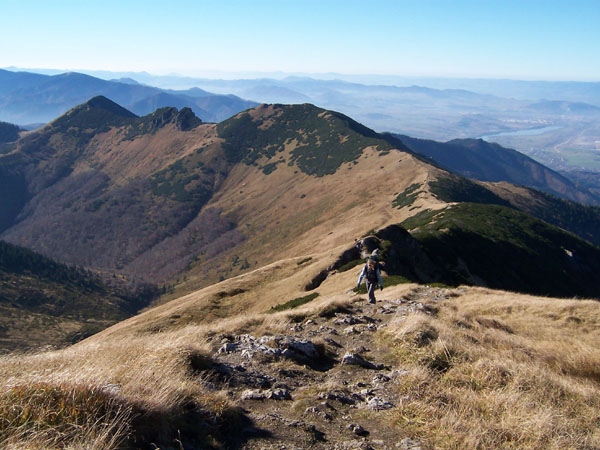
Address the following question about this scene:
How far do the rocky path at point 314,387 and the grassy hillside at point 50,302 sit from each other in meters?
86.8

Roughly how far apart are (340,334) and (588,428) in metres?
7.71

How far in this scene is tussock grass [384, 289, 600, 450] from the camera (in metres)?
5.69

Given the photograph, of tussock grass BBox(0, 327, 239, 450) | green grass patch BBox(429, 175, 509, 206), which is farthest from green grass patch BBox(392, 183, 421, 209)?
tussock grass BBox(0, 327, 239, 450)

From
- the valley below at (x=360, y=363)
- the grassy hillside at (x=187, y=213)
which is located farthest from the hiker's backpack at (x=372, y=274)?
the grassy hillside at (x=187, y=213)

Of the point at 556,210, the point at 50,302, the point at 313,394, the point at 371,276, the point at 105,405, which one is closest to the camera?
the point at 105,405

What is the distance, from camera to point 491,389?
7.31 m

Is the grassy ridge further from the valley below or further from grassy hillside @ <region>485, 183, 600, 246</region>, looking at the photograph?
the valley below

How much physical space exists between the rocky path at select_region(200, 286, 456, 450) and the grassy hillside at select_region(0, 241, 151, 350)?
285 feet

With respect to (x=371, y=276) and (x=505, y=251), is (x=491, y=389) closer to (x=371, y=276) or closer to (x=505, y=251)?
(x=371, y=276)

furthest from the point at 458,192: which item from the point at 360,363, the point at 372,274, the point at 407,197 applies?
the point at 360,363

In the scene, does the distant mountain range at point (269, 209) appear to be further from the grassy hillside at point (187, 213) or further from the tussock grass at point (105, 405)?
the tussock grass at point (105, 405)

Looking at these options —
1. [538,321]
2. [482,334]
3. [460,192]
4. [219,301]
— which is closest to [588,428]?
[482,334]

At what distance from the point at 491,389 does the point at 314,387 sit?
11.9ft

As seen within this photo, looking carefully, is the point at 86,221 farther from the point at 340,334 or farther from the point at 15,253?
the point at 340,334
